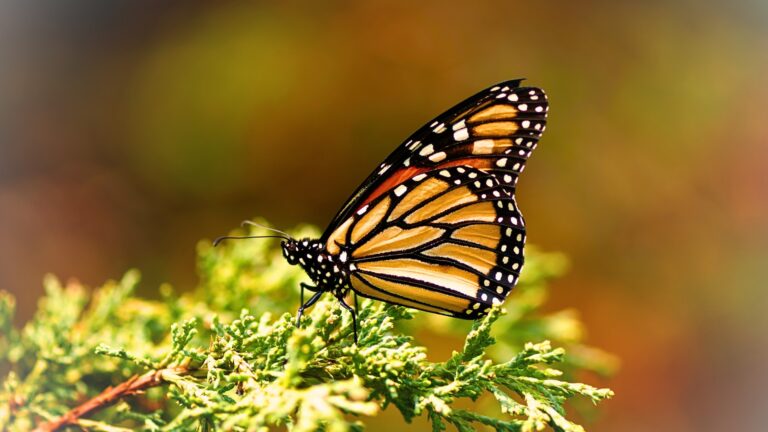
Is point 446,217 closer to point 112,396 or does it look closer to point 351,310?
point 351,310

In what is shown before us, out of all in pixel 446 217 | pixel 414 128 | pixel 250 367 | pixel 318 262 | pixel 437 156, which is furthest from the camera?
pixel 414 128

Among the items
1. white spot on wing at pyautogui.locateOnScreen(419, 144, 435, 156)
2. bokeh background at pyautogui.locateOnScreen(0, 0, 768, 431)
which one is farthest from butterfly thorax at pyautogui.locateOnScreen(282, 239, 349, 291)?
bokeh background at pyautogui.locateOnScreen(0, 0, 768, 431)

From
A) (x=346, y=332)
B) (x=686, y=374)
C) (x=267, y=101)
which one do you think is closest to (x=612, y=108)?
(x=686, y=374)

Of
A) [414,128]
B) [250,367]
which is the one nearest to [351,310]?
[250,367]

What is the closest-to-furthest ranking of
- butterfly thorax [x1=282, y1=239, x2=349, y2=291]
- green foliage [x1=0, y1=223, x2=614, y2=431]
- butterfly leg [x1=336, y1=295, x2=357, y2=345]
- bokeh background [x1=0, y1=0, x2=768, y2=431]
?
green foliage [x1=0, y1=223, x2=614, y2=431] → butterfly leg [x1=336, y1=295, x2=357, y2=345] → butterfly thorax [x1=282, y1=239, x2=349, y2=291] → bokeh background [x1=0, y1=0, x2=768, y2=431]

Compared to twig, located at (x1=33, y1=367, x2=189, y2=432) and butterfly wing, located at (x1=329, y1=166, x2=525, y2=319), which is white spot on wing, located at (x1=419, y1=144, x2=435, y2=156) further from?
twig, located at (x1=33, y1=367, x2=189, y2=432)

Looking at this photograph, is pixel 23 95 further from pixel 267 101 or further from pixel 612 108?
pixel 612 108
